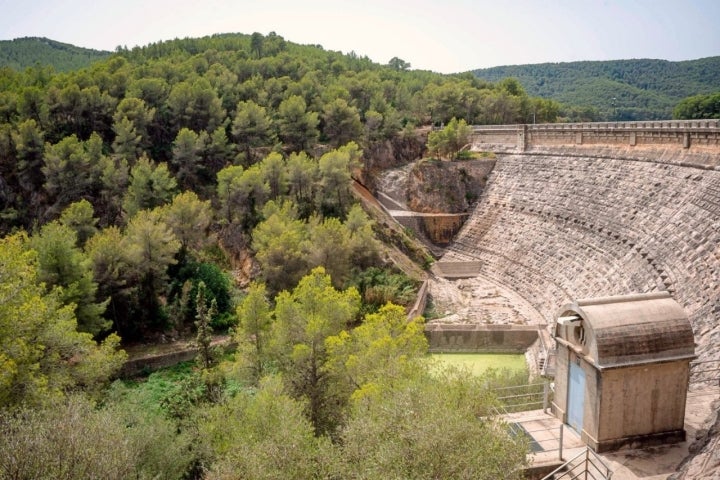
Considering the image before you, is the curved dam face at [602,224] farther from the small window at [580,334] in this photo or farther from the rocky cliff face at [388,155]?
the rocky cliff face at [388,155]

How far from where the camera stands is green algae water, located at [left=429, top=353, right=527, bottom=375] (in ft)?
83.9

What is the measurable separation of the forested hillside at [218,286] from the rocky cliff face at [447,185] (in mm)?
6650

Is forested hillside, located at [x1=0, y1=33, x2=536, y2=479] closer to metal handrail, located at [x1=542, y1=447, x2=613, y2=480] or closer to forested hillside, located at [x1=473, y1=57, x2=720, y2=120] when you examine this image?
metal handrail, located at [x1=542, y1=447, x2=613, y2=480]

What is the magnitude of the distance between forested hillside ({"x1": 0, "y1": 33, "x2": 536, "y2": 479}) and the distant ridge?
44486 millimetres

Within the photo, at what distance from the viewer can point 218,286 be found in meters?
31.6

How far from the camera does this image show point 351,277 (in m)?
32.3

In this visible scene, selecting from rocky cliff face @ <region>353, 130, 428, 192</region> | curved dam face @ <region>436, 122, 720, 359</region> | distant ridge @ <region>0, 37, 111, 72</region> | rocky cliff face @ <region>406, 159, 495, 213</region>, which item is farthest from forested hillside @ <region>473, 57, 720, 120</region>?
distant ridge @ <region>0, 37, 111, 72</region>

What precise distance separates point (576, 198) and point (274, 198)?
19.7 m

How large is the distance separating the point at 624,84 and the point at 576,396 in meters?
150

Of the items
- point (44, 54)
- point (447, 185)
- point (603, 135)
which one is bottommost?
point (447, 185)

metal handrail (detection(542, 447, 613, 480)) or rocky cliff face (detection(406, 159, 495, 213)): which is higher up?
rocky cliff face (detection(406, 159, 495, 213))

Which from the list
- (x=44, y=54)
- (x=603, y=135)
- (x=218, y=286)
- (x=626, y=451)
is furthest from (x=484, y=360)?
(x=44, y=54)

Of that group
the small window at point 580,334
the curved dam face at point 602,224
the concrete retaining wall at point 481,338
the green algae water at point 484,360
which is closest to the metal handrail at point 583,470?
the small window at point 580,334

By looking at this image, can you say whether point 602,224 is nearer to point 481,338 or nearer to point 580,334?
point 481,338
